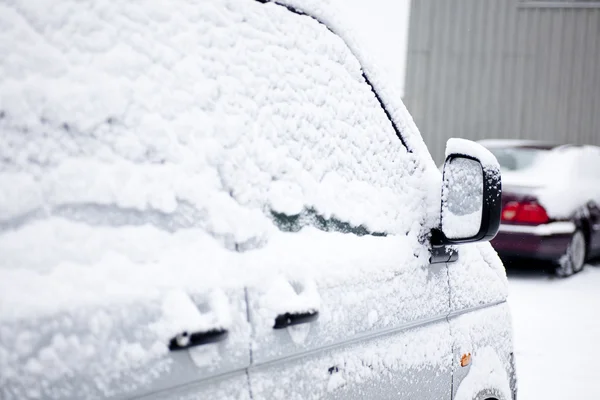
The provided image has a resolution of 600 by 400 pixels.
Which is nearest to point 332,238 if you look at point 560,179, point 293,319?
point 293,319

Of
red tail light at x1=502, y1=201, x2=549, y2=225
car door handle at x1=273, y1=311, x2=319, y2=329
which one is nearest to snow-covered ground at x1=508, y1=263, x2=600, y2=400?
red tail light at x1=502, y1=201, x2=549, y2=225

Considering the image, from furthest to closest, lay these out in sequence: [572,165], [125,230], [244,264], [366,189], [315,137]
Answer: [572,165]
[366,189]
[315,137]
[244,264]
[125,230]

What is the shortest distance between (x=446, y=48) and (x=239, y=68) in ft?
49.6

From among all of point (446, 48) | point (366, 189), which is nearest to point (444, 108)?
point (446, 48)

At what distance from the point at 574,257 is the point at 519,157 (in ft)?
4.48

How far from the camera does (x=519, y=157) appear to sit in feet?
27.5

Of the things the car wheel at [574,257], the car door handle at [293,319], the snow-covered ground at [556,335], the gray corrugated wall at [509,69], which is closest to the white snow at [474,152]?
the car door handle at [293,319]

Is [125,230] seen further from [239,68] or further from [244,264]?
[239,68]

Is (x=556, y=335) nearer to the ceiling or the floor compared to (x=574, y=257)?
nearer to the floor

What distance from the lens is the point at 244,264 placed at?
1.41 meters

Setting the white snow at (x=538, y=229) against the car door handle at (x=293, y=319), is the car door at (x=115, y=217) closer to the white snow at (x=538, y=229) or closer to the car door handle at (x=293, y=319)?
the car door handle at (x=293, y=319)

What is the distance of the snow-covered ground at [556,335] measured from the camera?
4430 millimetres

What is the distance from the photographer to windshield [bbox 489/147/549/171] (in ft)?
26.8

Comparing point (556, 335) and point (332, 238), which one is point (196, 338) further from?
point (556, 335)
